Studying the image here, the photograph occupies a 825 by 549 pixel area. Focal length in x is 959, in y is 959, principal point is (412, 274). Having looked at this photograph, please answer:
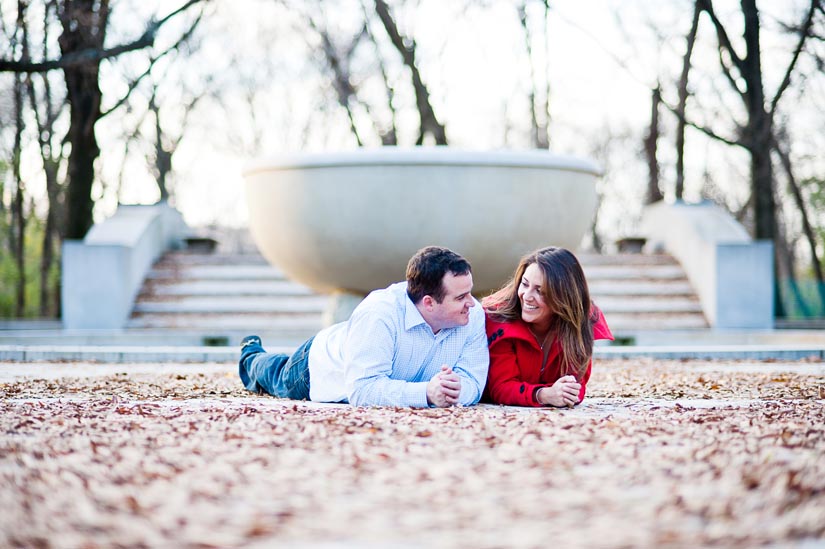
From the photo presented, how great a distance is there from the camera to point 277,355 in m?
5.06

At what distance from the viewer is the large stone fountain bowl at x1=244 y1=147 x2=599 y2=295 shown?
7422 mm

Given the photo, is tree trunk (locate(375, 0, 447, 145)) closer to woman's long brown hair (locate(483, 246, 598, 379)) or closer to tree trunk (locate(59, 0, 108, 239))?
tree trunk (locate(59, 0, 108, 239))

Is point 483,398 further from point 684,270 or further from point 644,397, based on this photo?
point 684,270

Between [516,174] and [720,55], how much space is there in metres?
9.56

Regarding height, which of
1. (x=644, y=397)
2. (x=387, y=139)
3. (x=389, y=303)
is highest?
(x=387, y=139)

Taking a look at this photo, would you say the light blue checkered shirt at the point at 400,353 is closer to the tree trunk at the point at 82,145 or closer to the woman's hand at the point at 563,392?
the woman's hand at the point at 563,392

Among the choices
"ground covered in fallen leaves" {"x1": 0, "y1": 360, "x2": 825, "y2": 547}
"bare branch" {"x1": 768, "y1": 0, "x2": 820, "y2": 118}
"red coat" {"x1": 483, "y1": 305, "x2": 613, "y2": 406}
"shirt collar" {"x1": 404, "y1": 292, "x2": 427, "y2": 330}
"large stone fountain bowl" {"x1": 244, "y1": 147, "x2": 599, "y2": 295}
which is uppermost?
"bare branch" {"x1": 768, "y1": 0, "x2": 820, "y2": 118}

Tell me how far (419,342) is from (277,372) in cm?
112

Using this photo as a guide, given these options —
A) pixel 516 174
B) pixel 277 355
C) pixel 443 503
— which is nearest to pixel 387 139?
pixel 516 174

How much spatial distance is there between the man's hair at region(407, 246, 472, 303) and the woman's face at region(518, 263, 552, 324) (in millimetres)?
301

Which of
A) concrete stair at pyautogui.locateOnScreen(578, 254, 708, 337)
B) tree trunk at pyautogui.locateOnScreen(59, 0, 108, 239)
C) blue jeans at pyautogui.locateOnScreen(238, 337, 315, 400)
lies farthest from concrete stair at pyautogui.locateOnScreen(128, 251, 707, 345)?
blue jeans at pyautogui.locateOnScreen(238, 337, 315, 400)

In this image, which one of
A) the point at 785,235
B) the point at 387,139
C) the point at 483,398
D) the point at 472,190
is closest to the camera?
the point at 483,398

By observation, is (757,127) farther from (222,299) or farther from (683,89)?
(222,299)

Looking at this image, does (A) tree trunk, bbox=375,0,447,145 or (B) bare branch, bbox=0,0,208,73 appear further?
(A) tree trunk, bbox=375,0,447,145
